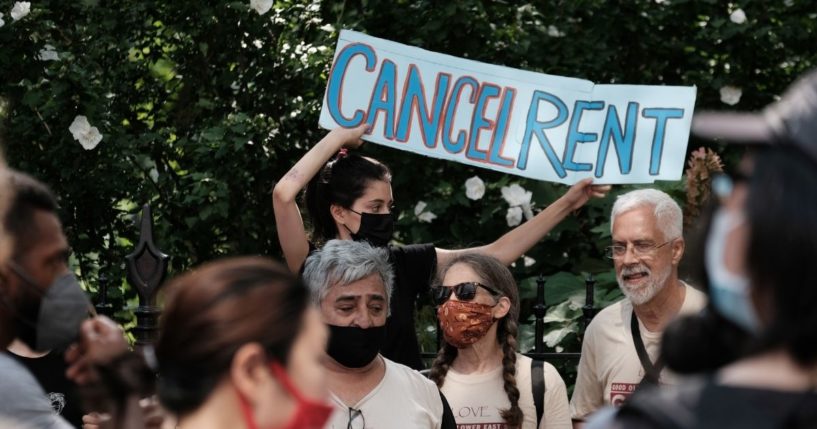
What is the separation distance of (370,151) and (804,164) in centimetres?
576

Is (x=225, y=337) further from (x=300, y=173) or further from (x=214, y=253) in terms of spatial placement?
(x=214, y=253)

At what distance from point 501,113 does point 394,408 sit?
1870mm

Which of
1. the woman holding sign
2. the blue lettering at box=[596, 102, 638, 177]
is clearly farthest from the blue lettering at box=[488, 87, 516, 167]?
the woman holding sign

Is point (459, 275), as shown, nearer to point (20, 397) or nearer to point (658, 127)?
point (658, 127)

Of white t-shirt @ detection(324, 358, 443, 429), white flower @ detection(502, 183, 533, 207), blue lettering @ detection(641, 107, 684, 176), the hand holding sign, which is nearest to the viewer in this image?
white t-shirt @ detection(324, 358, 443, 429)

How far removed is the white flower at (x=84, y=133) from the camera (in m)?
6.72

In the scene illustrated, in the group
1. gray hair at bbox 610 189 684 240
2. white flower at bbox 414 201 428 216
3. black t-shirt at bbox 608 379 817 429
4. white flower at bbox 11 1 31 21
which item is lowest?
white flower at bbox 414 201 428 216

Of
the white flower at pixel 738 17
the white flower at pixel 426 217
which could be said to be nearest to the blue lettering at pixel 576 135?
the white flower at pixel 426 217

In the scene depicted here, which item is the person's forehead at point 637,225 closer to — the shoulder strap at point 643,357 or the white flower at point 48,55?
the shoulder strap at point 643,357

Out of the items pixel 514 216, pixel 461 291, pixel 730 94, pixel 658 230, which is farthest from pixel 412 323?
pixel 730 94

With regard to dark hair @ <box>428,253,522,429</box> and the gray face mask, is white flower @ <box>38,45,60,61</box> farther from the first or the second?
the gray face mask

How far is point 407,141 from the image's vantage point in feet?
18.8

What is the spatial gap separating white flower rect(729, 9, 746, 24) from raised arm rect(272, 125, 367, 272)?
3.08 m

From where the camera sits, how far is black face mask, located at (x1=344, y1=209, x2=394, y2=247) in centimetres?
516
